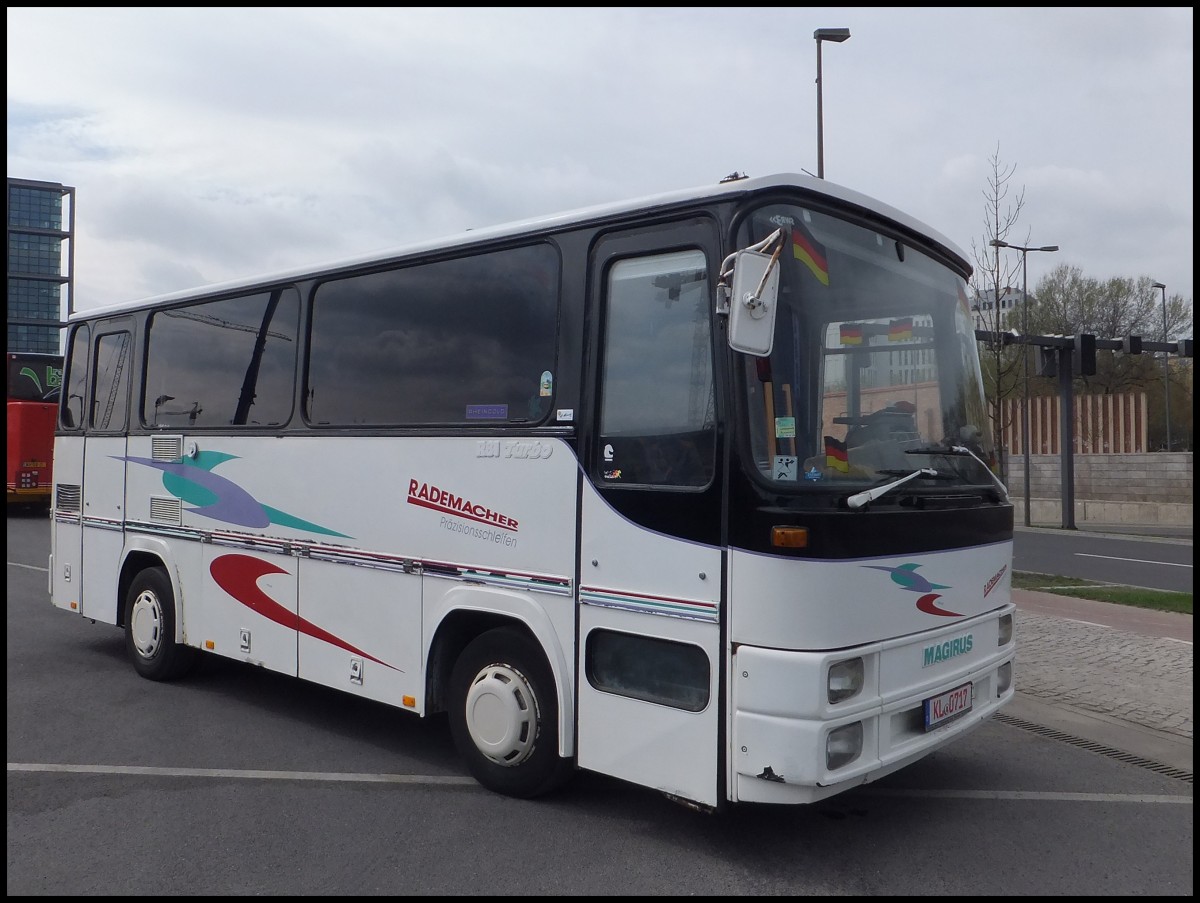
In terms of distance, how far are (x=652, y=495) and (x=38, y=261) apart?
85.7 m

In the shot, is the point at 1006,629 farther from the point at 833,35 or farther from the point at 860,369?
the point at 833,35

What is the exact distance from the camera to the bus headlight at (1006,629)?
18.5 ft

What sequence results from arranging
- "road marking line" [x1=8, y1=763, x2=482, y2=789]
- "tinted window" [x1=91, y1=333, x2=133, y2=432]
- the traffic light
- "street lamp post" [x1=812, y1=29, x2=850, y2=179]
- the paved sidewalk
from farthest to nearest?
1. the traffic light
2. "street lamp post" [x1=812, y1=29, x2=850, y2=179]
3. "tinted window" [x1=91, y1=333, x2=133, y2=432]
4. the paved sidewalk
5. "road marking line" [x1=8, y1=763, x2=482, y2=789]

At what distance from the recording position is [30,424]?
25156 mm

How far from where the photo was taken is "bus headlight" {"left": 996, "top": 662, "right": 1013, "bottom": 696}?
5582 millimetres

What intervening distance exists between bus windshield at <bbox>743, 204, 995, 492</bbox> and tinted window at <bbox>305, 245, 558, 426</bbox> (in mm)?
1287

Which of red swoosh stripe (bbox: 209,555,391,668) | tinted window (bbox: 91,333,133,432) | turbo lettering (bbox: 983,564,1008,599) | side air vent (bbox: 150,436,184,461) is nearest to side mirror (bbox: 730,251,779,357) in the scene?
turbo lettering (bbox: 983,564,1008,599)

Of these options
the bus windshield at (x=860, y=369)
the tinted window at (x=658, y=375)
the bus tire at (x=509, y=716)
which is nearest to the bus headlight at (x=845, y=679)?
the bus windshield at (x=860, y=369)

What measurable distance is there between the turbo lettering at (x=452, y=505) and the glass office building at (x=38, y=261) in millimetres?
80763

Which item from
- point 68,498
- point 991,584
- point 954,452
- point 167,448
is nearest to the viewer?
point 954,452

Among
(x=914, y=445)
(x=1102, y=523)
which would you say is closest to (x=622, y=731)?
Answer: (x=914, y=445)

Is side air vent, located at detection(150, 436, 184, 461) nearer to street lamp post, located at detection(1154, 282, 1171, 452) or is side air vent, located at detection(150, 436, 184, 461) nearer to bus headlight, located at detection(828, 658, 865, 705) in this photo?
bus headlight, located at detection(828, 658, 865, 705)

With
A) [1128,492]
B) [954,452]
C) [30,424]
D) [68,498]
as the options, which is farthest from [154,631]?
[1128,492]

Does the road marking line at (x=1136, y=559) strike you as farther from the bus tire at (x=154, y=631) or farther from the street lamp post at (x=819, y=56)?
the bus tire at (x=154, y=631)
